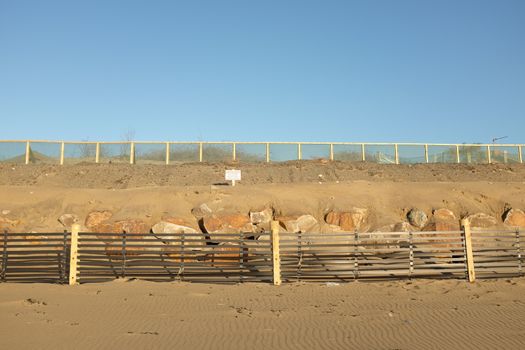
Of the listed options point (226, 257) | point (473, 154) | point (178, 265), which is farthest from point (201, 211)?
point (473, 154)

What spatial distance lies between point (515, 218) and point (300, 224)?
9682 millimetres

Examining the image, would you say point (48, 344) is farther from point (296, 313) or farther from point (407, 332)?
point (407, 332)

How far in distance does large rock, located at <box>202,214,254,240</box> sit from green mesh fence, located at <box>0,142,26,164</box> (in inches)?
749

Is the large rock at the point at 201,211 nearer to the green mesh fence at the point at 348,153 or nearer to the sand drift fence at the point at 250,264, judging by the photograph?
the sand drift fence at the point at 250,264

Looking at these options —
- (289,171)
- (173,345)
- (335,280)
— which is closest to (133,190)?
(289,171)

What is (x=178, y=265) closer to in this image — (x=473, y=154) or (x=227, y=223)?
(x=227, y=223)

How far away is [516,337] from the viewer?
7.01 meters

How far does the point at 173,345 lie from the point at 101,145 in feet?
95.6

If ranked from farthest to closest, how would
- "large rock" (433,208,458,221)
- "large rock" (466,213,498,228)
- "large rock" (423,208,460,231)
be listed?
"large rock" (433,208,458,221) < "large rock" (466,213,498,228) < "large rock" (423,208,460,231)

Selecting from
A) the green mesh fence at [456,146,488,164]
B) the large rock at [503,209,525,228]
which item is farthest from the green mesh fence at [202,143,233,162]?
the large rock at [503,209,525,228]

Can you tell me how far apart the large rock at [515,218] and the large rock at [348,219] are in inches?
247

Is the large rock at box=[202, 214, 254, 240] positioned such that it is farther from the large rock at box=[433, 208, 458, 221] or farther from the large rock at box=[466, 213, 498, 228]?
the large rock at box=[466, 213, 498, 228]

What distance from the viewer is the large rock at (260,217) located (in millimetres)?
20594

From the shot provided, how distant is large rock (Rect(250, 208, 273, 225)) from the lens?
67.6 ft
